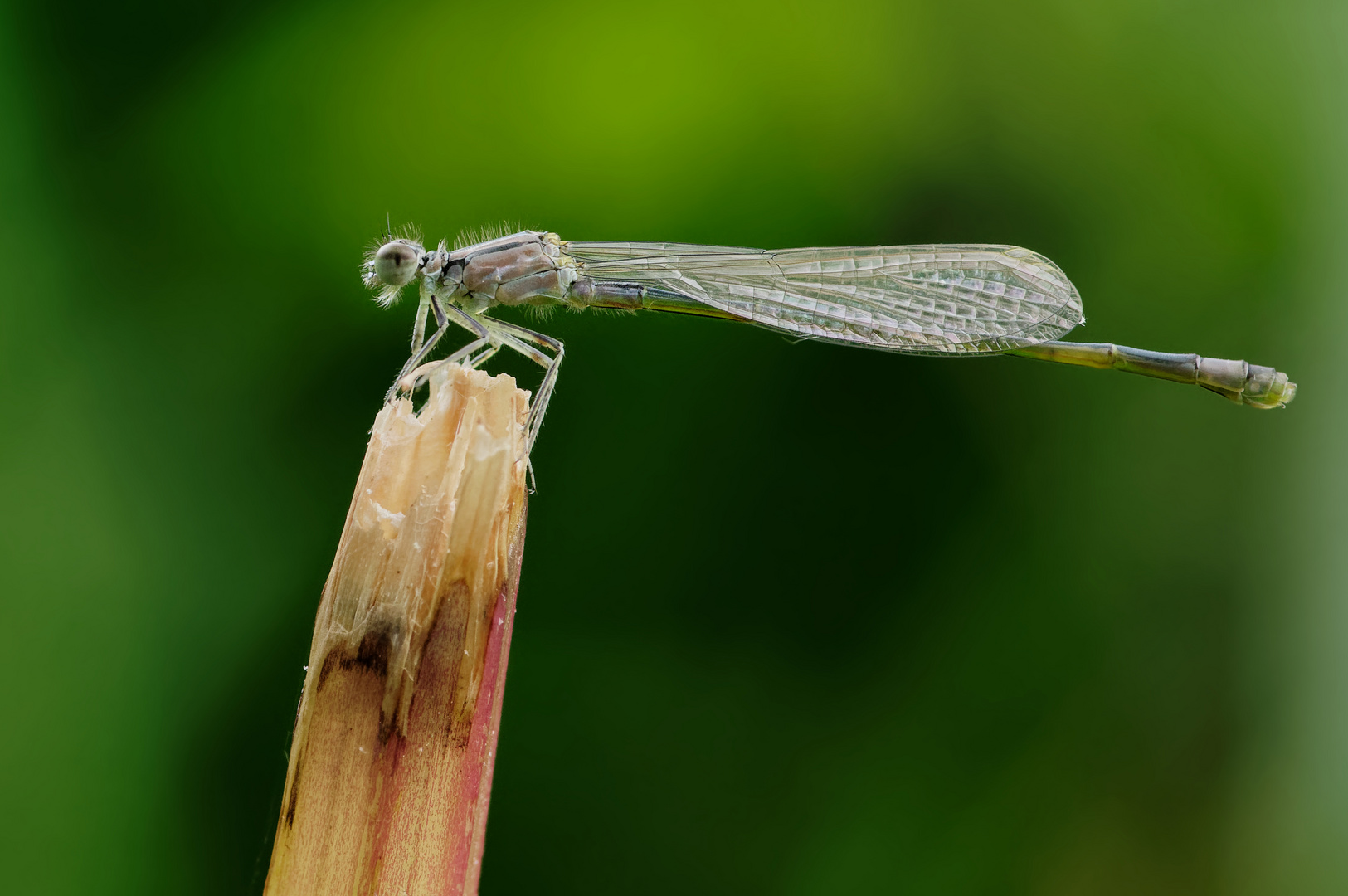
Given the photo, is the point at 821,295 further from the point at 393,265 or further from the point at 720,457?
the point at 393,265

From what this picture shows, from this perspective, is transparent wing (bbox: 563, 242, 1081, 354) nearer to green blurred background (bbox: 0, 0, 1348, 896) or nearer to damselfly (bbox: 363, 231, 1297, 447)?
damselfly (bbox: 363, 231, 1297, 447)

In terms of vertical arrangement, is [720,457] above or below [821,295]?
below

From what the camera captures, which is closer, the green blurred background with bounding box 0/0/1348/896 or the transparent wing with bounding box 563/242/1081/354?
the green blurred background with bounding box 0/0/1348/896

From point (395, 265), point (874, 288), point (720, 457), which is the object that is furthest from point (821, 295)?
point (395, 265)

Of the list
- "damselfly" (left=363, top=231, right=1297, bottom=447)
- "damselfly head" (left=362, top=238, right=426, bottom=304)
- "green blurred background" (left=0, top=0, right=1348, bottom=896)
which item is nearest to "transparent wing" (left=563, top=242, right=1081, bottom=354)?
"damselfly" (left=363, top=231, right=1297, bottom=447)

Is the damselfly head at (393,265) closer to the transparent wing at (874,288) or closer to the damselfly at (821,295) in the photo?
the damselfly at (821,295)
